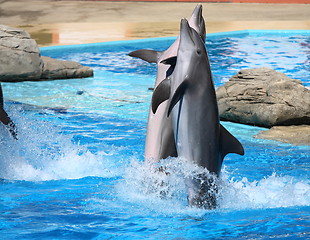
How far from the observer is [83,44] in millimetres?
13477

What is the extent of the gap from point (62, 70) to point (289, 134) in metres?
4.80

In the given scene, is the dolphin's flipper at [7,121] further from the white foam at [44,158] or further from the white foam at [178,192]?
the white foam at [178,192]

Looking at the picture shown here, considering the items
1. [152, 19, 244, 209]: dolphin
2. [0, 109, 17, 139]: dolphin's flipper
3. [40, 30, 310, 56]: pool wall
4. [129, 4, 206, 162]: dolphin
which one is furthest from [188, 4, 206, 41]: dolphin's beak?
[40, 30, 310, 56]: pool wall

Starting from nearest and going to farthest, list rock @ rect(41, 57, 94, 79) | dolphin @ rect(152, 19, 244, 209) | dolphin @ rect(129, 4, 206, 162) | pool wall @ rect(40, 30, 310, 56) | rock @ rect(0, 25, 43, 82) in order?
dolphin @ rect(152, 19, 244, 209), dolphin @ rect(129, 4, 206, 162), rock @ rect(0, 25, 43, 82), rock @ rect(41, 57, 94, 79), pool wall @ rect(40, 30, 310, 56)

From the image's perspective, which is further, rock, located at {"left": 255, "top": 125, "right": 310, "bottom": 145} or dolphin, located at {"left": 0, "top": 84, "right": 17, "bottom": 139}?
rock, located at {"left": 255, "top": 125, "right": 310, "bottom": 145}

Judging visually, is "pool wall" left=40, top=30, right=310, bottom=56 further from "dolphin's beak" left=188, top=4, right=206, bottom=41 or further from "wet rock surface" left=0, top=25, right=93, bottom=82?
"dolphin's beak" left=188, top=4, right=206, bottom=41

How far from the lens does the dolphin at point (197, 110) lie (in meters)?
3.68

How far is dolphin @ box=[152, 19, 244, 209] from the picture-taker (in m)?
3.68

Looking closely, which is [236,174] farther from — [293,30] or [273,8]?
[273,8]

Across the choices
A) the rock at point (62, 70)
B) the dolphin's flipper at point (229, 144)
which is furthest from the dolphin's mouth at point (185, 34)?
the rock at point (62, 70)

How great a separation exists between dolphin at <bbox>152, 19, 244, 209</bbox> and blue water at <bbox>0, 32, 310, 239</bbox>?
105mm

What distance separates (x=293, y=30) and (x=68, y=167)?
37.8ft

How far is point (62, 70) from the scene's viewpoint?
33.6 feet

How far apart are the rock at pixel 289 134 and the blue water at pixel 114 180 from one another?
0.46ft
